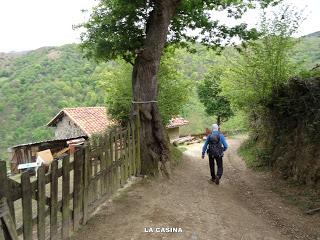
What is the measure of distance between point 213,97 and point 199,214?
2809cm

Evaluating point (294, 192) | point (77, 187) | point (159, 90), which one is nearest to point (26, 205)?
point (77, 187)

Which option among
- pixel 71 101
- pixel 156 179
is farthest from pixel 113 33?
pixel 71 101

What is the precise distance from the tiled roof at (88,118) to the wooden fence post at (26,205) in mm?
22391

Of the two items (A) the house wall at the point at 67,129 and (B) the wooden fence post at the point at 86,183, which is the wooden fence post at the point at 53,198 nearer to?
(B) the wooden fence post at the point at 86,183

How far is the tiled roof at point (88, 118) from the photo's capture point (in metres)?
27.3

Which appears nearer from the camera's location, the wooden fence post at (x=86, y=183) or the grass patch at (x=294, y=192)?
the wooden fence post at (x=86, y=183)

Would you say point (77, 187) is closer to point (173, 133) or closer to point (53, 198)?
point (53, 198)

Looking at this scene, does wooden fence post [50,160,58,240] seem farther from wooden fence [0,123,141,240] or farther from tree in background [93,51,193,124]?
tree in background [93,51,193,124]

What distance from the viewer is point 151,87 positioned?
9156 mm

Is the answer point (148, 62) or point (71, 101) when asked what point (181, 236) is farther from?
point (71, 101)

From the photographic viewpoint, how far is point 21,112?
46500 mm

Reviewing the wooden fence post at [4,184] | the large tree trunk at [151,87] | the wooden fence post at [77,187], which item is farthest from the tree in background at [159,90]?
the wooden fence post at [4,184]

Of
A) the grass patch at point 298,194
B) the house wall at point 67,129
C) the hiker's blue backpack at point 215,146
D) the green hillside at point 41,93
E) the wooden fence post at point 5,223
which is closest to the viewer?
the wooden fence post at point 5,223

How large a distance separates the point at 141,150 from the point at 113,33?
3.64 metres
